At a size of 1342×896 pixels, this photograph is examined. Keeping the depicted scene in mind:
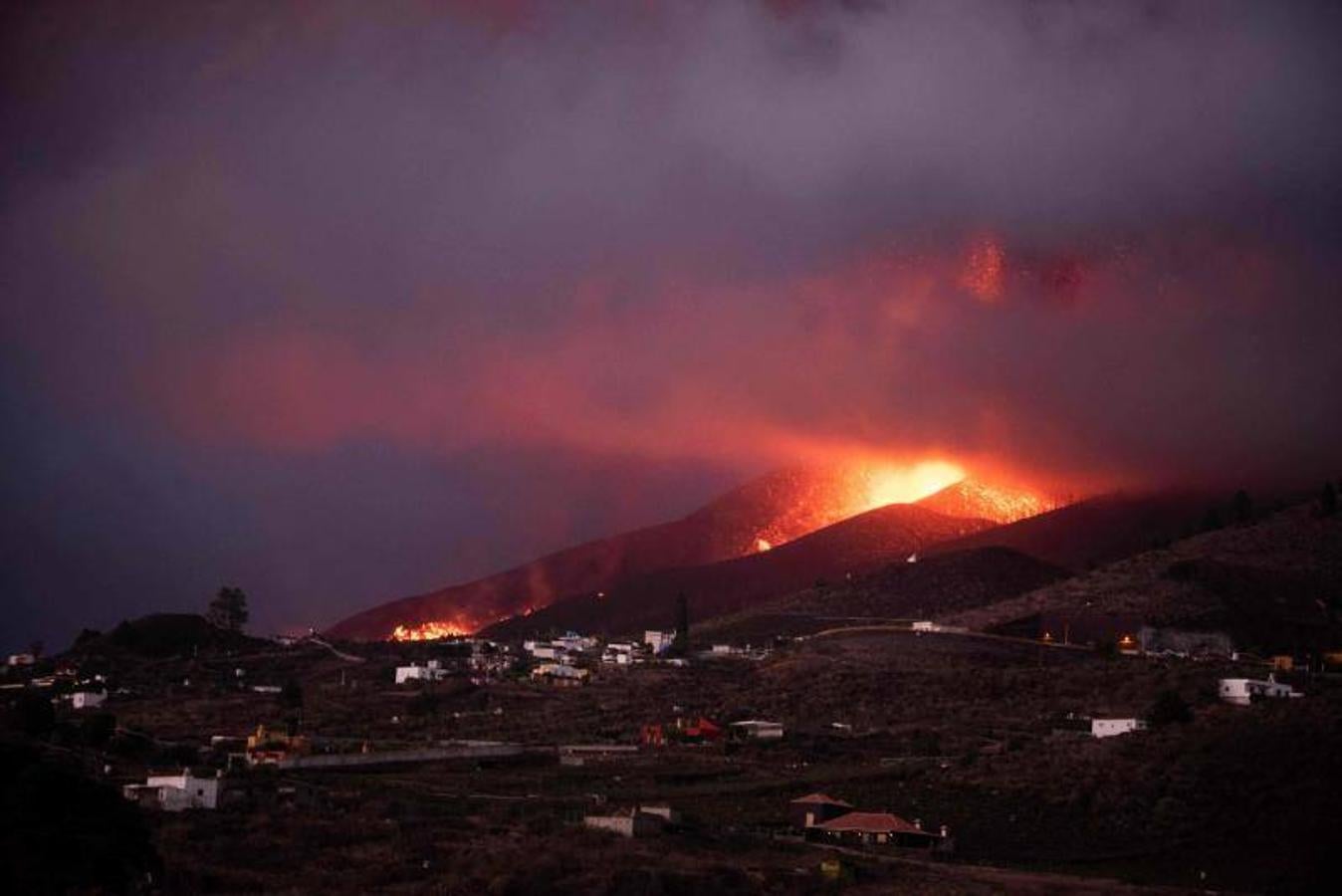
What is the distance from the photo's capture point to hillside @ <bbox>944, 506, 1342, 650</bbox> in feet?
456

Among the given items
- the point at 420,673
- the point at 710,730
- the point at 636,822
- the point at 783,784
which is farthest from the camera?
the point at 420,673

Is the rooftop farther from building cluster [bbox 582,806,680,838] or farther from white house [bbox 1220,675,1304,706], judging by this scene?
white house [bbox 1220,675,1304,706]

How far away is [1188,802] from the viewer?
252ft

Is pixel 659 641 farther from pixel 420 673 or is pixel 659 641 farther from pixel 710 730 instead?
pixel 710 730

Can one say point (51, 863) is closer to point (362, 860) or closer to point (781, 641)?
point (362, 860)

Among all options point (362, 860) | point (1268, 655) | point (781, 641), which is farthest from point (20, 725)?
point (1268, 655)

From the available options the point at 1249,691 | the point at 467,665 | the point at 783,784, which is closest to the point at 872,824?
the point at 783,784

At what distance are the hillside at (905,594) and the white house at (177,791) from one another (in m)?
97.3

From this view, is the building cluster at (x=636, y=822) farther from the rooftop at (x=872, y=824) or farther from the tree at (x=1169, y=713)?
the tree at (x=1169, y=713)

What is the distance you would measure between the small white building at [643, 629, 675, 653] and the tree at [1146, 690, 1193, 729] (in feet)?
214

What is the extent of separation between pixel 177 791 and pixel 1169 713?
5481cm

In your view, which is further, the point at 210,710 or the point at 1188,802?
the point at 210,710

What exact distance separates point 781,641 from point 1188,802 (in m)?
83.1

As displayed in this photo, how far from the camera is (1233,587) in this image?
480 feet
